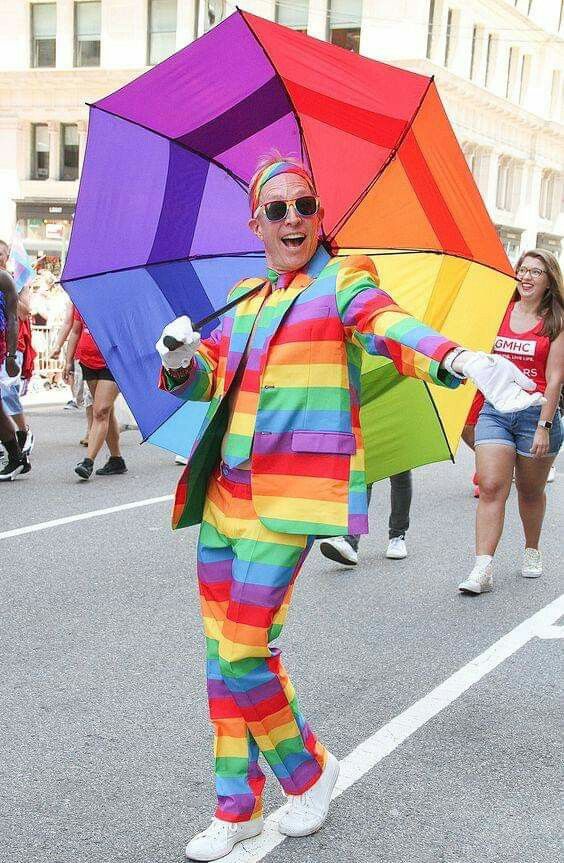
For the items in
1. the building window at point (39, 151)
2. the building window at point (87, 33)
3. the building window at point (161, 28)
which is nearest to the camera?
the building window at point (161, 28)

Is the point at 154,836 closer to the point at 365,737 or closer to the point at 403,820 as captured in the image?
the point at 403,820

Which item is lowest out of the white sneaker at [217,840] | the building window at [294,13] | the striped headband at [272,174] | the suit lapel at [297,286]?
the white sneaker at [217,840]

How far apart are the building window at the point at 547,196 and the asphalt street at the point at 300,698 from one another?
122 feet

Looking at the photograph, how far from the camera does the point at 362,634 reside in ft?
17.2

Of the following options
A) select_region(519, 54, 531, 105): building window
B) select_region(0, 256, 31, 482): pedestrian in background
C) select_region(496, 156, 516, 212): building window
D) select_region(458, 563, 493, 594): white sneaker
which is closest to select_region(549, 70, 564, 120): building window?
select_region(519, 54, 531, 105): building window

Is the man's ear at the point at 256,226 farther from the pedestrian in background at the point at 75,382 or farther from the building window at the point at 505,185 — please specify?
the building window at the point at 505,185

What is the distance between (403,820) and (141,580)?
297 centimetres

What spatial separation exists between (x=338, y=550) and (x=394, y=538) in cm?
61

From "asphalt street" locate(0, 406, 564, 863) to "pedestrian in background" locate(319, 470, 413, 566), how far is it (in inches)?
3.9

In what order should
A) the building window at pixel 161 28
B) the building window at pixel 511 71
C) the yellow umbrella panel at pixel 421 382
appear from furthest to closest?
the building window at pixel 511 71 → the building window at pixel 161 28 → the yellow umbrella panel at pixel 421 382

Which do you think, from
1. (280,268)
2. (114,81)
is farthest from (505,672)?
(114,81)

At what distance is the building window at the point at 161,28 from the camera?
31031mm

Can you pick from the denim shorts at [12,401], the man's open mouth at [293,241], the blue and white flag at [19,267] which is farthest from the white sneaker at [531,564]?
the blue and white flag at [19,267]

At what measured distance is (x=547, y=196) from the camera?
42.9 metres
